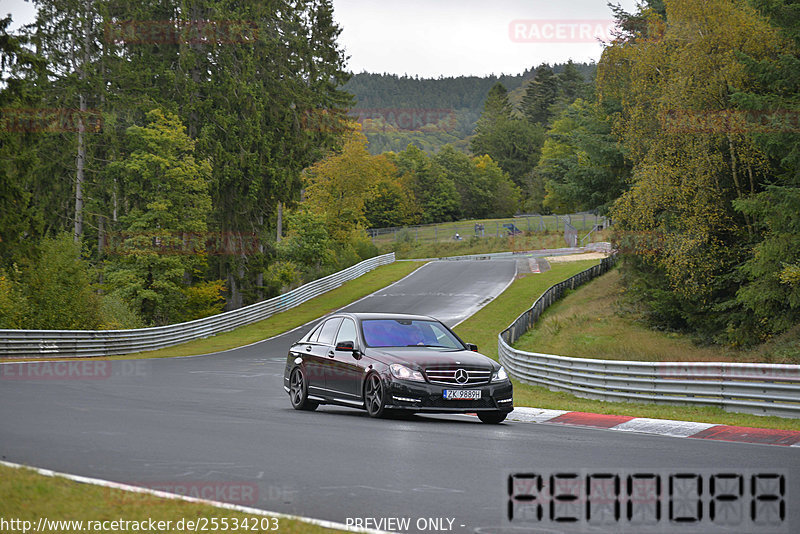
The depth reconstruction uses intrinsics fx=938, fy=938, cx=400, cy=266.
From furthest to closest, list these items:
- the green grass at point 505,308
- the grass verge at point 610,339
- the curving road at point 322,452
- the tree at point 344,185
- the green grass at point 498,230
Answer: the green grass at point 498,230 → the tree at point 344,185 → the green grass at point 505,308 → the grass verge at point 610,339 → the curving road at point 322,452

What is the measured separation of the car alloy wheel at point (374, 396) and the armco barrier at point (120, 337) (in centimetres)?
2164

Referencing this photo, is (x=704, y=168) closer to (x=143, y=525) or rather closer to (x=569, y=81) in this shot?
(x=143, y=525)

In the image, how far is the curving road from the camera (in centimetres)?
744

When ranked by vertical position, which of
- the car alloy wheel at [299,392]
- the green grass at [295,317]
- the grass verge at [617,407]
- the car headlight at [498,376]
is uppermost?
the car headlight at [498,376]

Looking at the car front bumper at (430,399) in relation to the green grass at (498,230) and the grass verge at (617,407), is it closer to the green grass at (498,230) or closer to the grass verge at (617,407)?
the grass verge at (617,407)

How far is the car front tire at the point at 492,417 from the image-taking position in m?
14.1

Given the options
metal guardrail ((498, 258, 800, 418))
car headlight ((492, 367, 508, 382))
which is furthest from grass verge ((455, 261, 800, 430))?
car headlight ((492, 367, 508, 382))

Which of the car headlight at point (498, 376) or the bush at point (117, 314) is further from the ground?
the car headlight at point (498, 376)

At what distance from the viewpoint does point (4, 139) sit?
33938 millimetres

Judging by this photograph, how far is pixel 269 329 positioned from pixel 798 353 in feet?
96.8

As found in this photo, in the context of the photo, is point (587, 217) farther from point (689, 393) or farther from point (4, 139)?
point (689, 393)

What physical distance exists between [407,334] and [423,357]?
1295 mm

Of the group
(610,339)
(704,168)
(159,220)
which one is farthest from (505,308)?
(704,168)

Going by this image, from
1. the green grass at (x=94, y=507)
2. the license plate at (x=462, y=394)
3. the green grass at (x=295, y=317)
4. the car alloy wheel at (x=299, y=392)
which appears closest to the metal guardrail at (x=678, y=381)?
the license plate at (x=462, y=394)
